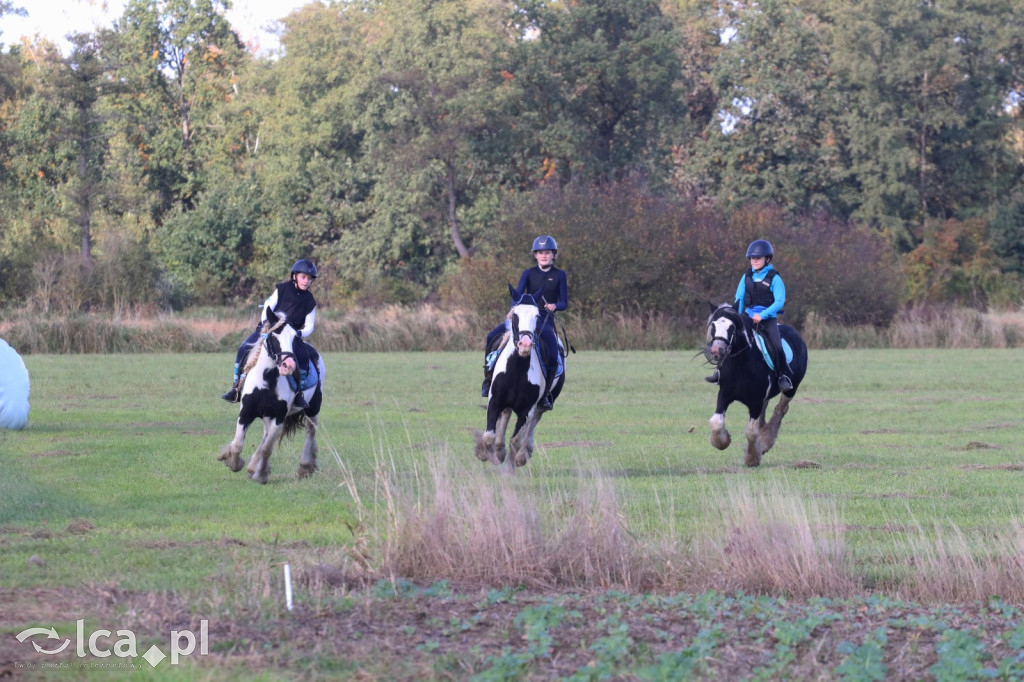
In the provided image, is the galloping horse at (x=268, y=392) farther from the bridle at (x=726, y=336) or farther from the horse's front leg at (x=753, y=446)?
the horse's front leg at (x=753, y=446)

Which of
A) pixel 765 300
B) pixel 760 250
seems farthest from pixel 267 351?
pixel 765 300

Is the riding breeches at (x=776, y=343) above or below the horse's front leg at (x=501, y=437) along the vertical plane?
above

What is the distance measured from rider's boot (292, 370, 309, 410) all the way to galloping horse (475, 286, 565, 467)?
5.99 ft

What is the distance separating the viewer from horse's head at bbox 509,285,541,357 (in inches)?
561

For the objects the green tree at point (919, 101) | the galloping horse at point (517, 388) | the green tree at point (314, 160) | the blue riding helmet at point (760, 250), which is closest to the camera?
the galloping horse at point (517, 388)

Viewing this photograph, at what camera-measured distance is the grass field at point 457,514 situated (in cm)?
698

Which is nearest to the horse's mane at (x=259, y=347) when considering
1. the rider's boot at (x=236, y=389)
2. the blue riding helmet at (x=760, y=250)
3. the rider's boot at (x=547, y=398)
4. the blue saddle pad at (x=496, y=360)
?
the rider's boot at (x=236, y=389)

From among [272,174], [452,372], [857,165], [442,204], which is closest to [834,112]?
[857,165]

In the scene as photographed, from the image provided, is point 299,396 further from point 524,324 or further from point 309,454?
point 524,324

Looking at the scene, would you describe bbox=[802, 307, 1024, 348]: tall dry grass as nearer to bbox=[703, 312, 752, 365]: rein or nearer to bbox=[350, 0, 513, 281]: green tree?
A: bbox=[350, 0, 513, 281]: green tree

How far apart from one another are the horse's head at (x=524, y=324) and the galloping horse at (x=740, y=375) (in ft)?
6.31

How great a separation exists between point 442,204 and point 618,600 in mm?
61825

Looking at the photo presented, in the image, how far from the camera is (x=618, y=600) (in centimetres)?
805

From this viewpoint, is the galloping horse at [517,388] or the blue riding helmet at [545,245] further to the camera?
the blue riding helmet at [545,245]
